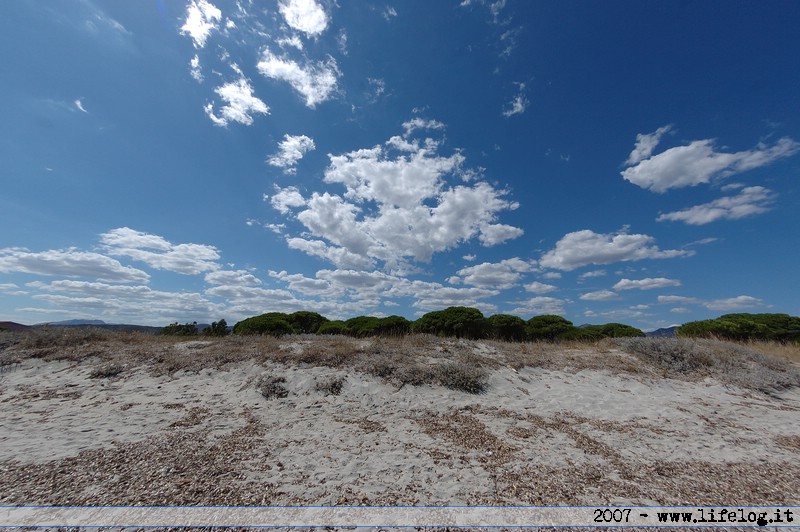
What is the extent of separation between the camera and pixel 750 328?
18797mm

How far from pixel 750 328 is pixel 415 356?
71.8 feet

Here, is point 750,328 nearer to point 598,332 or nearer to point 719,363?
point 598,332

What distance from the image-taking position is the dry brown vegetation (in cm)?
1045

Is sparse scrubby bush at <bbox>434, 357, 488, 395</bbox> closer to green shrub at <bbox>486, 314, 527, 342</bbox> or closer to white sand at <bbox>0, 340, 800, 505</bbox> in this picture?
white sand at <bbox>0, 340, 800, 505</bbox>

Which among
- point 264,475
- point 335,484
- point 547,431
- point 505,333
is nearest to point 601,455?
point 547,431

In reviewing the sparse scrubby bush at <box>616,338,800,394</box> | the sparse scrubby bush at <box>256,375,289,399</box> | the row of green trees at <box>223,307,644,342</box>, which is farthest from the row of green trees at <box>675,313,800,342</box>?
the sparse scrubby bush at <box>256,375,289,399</box>

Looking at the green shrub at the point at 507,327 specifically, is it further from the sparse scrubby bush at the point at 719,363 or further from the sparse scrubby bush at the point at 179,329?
the sparse scrubby bush at the point at 179,329

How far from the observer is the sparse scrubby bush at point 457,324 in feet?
61.2

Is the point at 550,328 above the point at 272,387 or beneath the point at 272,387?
above

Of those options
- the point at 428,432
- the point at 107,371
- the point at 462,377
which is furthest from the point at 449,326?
the point at 107,371

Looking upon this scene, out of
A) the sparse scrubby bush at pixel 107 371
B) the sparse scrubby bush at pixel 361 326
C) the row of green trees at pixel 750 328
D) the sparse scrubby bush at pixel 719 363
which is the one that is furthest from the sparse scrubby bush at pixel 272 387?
the row of green trees at pixel 750 328

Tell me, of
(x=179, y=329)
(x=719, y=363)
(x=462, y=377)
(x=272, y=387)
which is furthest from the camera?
(x=179, y=329)

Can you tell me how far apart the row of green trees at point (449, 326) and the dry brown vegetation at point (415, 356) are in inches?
151

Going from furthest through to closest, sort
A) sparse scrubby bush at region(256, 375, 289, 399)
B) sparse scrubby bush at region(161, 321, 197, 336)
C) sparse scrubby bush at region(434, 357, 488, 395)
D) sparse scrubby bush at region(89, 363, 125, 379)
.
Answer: sparse scrubby bush at region(161, 321, 197, 336)
sparse scrubby bush at region(89, 363, 125, 379)
sparse scrubby bush at region(434, 357, 488, 395)
sparse scrubby bush at region(256, 375, 289, 399)
